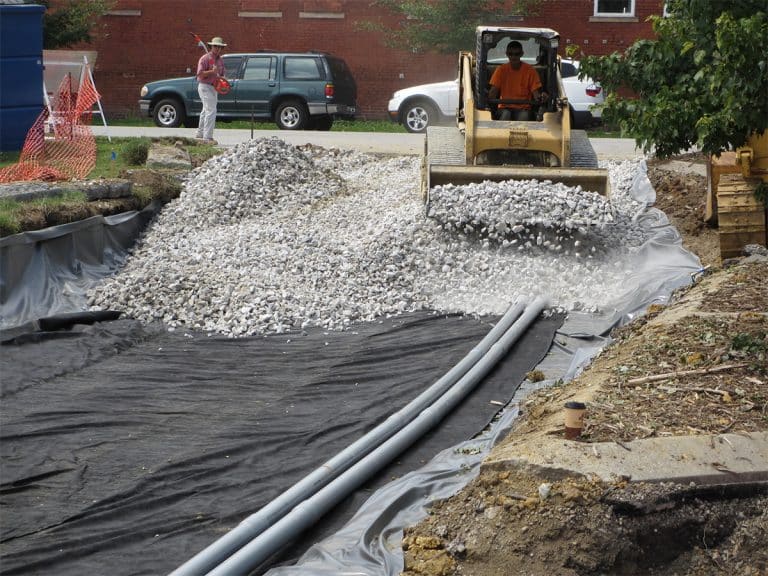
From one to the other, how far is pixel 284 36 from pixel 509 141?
18293mm

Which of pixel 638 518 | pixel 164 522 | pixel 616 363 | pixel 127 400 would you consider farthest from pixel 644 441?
pixel 127 400

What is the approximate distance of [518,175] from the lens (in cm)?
1239

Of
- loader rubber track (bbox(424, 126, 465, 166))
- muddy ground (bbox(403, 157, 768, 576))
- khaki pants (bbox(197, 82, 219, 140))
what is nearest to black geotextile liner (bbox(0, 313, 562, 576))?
muddy ground (bbox(403, 157, 768, 576))

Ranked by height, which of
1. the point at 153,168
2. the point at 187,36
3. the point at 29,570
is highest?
the point at 187,36

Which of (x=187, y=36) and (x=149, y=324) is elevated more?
(x=187, y=36)

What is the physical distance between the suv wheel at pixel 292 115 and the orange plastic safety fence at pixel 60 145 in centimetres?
654

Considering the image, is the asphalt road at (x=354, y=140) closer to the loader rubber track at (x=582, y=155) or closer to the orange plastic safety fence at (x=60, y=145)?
the orange plastic safety fence at (x=60, y=145)

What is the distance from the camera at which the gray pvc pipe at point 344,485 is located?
190 inches

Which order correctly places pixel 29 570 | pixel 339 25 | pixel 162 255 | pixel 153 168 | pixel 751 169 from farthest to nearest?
pixel 339 25 → pixel 153 168 → pixel 162 255 → pixel 751 169 → pixel 29 570

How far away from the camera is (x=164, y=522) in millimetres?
5559

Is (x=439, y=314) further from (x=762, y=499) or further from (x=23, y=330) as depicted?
(x=762, y=499)

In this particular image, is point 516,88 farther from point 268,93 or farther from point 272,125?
point 272,125

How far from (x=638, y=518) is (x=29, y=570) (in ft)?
9.67

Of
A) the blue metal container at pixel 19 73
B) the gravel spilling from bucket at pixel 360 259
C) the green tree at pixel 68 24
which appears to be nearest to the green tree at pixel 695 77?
the gravel spilling from bucket at pixel 360 259
